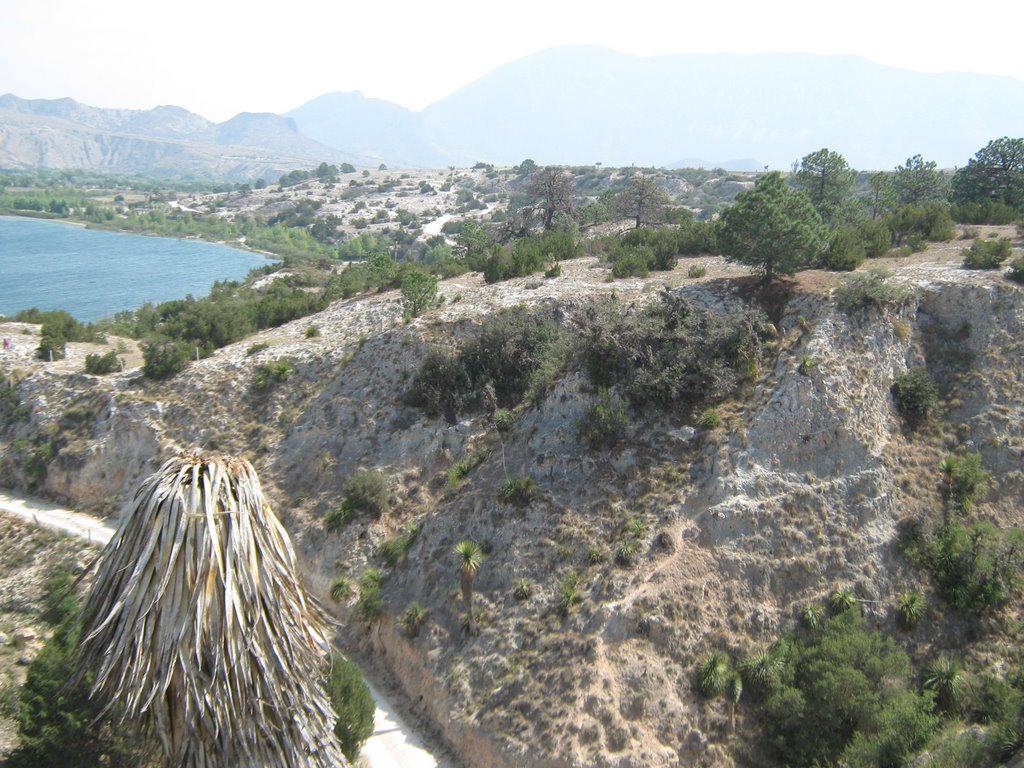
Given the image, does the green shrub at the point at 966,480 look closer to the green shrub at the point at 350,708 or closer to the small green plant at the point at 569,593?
the small green plant at the point at 569,593

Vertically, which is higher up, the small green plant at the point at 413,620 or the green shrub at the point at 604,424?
the green shrub at the point at 604,424

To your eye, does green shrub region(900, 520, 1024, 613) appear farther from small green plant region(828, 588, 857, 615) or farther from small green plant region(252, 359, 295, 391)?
small green plant region(252, 359, 295, 391)

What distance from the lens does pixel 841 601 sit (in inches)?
812

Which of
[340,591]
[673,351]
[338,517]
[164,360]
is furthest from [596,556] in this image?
[164,360]

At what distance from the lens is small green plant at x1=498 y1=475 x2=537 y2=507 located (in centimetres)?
2506

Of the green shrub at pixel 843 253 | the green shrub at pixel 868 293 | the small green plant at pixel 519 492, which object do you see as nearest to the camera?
the small green plant at pixel 519 492

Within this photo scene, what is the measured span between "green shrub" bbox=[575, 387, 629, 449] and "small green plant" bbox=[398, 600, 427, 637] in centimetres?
851

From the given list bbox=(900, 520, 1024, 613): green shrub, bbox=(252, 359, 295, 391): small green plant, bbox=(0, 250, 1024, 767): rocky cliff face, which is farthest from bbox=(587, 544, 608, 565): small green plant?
bbox=(252, 359, 295, 391): small green plant

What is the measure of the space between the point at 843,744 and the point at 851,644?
8.54 feet

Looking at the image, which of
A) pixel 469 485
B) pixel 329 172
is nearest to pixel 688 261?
pixel 469 485

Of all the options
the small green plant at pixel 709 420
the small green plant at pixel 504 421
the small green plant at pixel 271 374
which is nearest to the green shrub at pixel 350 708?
the small green plant at pixel 504 421

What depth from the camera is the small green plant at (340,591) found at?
1006 inches

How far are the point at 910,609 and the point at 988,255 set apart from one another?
1643cm

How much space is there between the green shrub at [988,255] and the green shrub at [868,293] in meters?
4.48
